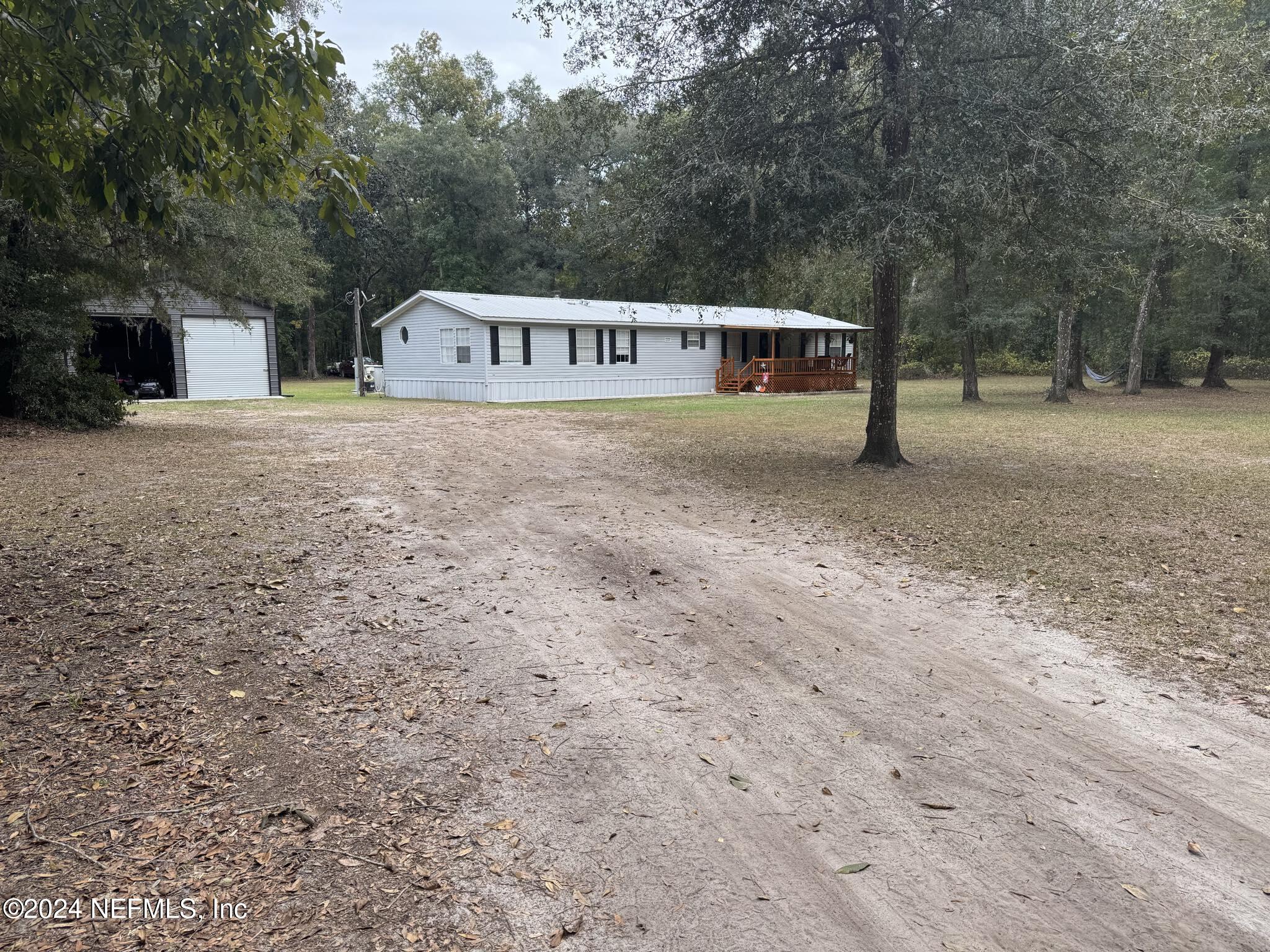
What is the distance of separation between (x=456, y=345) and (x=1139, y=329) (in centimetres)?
2073

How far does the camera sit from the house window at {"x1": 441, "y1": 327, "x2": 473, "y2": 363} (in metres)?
24.4

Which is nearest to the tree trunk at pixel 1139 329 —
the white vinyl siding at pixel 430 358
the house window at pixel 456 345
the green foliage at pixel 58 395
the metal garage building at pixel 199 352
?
the white vinyl siding at pixel 430 358

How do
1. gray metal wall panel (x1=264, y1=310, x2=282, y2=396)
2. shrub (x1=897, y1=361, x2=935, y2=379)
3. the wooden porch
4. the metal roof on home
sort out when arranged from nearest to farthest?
the metal roof on home → gray metal wall panel (x1=264, y1=310, x2=282, y2=396) → the wooden porch → shrub (x1=897, y1=361, x2=935, y2=379)

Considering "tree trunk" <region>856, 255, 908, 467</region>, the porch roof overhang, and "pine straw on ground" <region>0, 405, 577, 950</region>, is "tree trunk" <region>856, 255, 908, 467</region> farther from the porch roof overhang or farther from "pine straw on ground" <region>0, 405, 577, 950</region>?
the porch roof overhang

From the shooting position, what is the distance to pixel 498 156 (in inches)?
1564

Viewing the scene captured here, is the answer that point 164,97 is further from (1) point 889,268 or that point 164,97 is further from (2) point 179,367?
(2) point 179,367

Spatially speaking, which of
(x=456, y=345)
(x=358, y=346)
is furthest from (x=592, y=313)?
(x=358, y=346)

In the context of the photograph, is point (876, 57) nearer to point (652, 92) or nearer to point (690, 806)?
point (652, 92)

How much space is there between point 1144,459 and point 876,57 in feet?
21.6

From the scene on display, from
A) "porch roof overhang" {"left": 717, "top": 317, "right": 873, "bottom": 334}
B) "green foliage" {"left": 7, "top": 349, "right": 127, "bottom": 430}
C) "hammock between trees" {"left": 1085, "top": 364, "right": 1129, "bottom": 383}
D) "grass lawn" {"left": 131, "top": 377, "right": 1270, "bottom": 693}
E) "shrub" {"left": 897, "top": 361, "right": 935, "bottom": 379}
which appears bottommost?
"grass lawn" {"left": 131, "top": 377, "right": 1270, "bottom": 693}

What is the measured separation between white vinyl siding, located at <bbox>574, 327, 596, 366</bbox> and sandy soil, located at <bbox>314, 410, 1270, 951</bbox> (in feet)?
68.9

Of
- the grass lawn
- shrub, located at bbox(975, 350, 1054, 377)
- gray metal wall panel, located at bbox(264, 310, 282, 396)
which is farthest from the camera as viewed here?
shrub, located at bbox(975, 350, 1054, 377)

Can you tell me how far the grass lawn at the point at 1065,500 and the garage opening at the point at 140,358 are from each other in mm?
10409

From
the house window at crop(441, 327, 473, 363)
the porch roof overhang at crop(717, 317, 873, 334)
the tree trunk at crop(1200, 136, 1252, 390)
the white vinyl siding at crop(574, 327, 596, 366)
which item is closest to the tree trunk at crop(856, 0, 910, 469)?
the house window at crop(441, 327, 473, 363)
